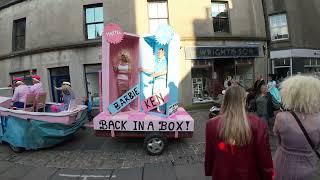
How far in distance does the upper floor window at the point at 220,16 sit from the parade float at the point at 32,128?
10.3m

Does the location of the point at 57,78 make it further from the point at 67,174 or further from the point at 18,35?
the point at 67,174

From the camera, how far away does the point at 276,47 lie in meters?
24.1

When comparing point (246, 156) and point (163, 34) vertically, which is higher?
point (163, 34)

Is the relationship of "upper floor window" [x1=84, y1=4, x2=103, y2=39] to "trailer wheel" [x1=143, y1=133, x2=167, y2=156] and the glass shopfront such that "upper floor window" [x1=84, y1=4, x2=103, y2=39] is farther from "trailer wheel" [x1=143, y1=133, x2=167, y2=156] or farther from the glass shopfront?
"trailer wheel" [x1=143, y1=133, x2=167, y2=156]

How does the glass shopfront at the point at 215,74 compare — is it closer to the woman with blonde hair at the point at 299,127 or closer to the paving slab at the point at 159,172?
the paving slab at the point at 159,172

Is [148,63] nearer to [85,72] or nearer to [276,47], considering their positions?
[85,72]

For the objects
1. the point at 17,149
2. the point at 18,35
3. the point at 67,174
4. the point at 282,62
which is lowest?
the point at 67,174

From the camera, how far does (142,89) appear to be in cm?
925

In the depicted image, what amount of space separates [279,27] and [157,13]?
38.0ft

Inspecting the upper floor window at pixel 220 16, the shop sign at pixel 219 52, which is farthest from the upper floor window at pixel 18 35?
the upper floor window at pixel 220 16

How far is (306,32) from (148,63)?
18.6 meters

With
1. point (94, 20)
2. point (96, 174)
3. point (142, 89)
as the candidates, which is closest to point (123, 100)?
point (142, 89)

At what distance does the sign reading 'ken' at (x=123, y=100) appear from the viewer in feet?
29.4

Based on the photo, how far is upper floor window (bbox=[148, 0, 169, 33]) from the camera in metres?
16.4
